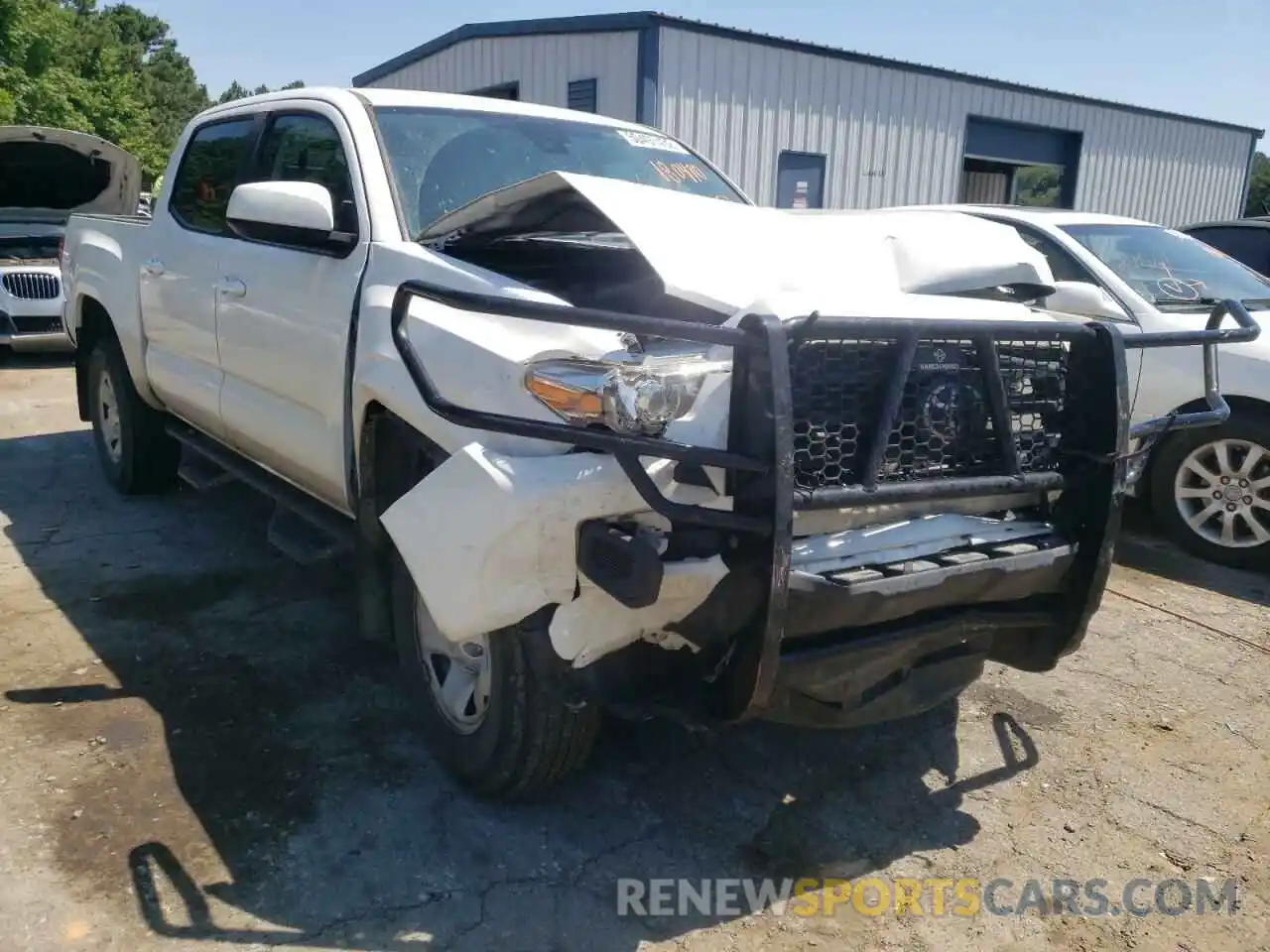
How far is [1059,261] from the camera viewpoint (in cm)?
567

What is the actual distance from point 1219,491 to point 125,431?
222 inches

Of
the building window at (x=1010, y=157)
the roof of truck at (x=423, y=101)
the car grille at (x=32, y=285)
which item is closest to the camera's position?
the roof of truck at (x=423, y=101)

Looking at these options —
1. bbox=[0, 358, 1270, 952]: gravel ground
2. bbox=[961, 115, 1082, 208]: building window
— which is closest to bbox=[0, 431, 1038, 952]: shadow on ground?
bbox=[0, 358, 1270, 952]: gravel ground

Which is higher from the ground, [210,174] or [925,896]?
[210,174]

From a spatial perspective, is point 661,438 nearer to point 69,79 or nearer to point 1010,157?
point 1010,157

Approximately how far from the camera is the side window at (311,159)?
11.1 feet

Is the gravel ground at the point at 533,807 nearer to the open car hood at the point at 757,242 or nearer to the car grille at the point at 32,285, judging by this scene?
the open car hood at the point at 757,242

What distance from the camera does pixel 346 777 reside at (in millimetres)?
2982

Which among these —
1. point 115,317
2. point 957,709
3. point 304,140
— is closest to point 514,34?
point 115,317

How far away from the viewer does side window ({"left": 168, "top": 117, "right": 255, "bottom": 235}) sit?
14.3 ft

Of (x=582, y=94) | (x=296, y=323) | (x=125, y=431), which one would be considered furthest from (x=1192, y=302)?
(x=582, y=94)

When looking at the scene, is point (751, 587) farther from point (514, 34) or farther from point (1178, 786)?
point (514, 34)

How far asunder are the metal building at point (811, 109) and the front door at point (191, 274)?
7.45 m

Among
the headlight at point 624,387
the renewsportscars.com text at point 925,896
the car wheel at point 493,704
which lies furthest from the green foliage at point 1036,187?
the headlight at point 624,387
